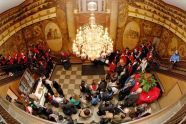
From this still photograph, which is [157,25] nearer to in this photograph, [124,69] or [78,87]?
[124,69]

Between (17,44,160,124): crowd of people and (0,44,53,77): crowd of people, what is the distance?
278 millimetres

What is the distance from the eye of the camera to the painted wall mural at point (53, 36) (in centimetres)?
1424

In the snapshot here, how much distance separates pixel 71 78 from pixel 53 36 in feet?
6.02

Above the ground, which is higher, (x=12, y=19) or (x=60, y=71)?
(x=12, y=19)

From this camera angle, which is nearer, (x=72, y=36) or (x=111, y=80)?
(x=111, y=80)

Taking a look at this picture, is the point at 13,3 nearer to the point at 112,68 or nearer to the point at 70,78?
the point at 70,78

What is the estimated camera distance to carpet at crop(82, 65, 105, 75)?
48.0 feet

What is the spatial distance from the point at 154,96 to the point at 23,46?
5.48 meters

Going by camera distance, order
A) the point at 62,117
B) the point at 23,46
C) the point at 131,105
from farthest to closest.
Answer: the point at 23,46
the point at 131,105
the point at 62,117

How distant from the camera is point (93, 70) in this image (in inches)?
581

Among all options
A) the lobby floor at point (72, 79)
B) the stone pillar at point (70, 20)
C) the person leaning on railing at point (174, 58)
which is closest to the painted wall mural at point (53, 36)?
the stone pillar at point (70, 20)

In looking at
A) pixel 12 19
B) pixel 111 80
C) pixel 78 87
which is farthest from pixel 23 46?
pixel 111 80

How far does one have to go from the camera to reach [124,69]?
13336 mm

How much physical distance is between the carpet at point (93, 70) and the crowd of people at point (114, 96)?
634 millimetres
